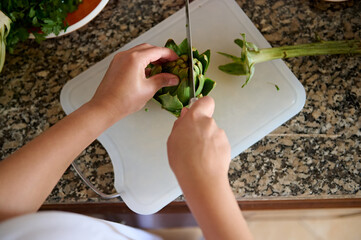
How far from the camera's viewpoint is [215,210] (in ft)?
1.94

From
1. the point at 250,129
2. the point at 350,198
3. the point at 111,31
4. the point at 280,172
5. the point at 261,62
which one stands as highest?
the point at 111,31

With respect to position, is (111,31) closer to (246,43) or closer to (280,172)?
(246,43)

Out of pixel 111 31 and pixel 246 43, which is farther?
pixel 111 31

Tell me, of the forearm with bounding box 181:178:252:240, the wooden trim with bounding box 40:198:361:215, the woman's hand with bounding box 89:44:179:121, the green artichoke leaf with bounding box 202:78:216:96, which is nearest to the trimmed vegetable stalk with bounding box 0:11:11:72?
the woman's hand with bounding box 89:44:179:121

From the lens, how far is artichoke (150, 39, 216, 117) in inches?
32.6

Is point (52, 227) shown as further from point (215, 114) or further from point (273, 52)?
point (273, 52)

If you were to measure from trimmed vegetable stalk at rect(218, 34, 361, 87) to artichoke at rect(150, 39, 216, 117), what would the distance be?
0.09 meters

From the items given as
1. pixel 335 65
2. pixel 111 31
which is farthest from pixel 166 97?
pixel 335 65

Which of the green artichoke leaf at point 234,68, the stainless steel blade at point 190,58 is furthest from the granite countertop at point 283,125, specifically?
the stainless steel blade at point 190,58

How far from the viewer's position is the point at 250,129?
0.91 metres

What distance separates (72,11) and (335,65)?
0.73 meters

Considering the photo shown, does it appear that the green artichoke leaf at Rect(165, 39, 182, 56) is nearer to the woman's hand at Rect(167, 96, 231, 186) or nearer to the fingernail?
the fingernail

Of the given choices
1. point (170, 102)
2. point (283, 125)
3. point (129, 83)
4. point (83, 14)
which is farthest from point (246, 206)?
point (83, 14)

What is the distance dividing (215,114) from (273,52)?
223 mm
